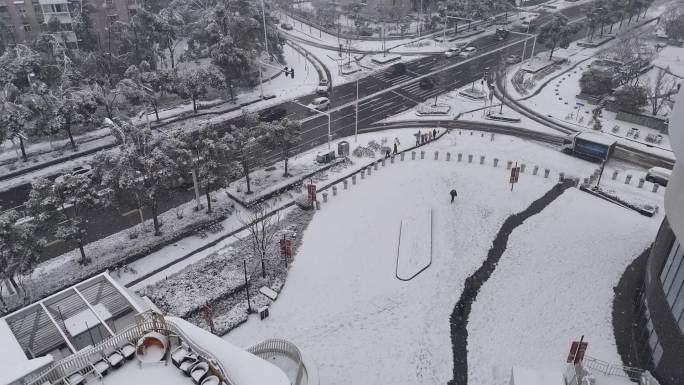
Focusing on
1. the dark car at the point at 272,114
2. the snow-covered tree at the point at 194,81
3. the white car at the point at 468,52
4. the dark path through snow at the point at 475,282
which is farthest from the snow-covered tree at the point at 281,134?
the white car at the point at 468,52

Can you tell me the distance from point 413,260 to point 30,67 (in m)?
48.6

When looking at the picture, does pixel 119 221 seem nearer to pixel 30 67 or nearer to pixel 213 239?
pixel 213 239

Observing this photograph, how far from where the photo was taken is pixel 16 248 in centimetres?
2798

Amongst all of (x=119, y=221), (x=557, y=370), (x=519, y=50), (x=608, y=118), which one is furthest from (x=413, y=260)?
(x=519, y=50)

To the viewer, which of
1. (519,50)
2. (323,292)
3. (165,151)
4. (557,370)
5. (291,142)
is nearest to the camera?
(557,370)

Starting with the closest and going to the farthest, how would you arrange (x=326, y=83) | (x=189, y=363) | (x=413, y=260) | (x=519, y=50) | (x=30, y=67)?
(x=189, y=363), (x=413, y=260), (x=30, y=67), (x=326, y=83), (x=519, y=50)

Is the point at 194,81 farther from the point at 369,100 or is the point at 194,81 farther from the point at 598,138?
the point at 598,138

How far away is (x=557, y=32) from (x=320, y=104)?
37639 mm

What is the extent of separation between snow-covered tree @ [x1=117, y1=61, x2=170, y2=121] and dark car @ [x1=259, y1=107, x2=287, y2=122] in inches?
437

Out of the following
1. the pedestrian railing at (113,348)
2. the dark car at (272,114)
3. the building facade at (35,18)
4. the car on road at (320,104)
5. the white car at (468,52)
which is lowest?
the dark car at (272,114)

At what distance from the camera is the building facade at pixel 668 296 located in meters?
22.2

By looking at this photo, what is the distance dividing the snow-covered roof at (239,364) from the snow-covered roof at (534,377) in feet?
37.1

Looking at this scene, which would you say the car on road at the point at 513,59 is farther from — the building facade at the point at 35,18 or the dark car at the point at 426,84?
the building facade at the point at 35,18

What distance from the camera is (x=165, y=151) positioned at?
3531 centimetres
